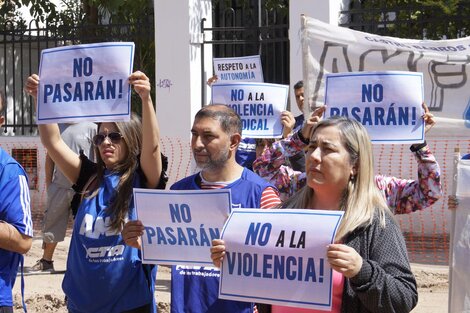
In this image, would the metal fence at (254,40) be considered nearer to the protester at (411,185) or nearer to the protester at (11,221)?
the protester at (411,185)

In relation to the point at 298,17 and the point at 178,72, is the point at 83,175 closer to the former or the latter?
the point at 298,17

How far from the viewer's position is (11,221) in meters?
4.09

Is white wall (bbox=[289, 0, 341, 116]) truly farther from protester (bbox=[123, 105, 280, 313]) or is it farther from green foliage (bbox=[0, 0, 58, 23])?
protester (bbox=[123, 105, 280, 313])

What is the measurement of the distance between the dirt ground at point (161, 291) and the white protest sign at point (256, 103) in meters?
1.67

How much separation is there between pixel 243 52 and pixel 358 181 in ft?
31.9

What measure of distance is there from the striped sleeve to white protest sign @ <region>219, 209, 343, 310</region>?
1.84ft

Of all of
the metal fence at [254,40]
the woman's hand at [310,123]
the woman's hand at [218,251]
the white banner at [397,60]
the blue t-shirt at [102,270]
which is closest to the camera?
the woman's hand at [218,251]

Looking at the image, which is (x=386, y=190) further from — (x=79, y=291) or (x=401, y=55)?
(x=401, y=55)

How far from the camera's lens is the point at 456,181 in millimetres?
6246

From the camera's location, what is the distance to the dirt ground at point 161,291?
834 centimetres

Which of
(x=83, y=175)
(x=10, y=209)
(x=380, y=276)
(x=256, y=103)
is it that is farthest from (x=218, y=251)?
(x=256, y=103)

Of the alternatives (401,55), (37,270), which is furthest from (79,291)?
(37,270)

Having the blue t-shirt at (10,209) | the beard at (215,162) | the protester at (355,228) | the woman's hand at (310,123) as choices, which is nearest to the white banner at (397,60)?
the woman's hand at (310,123)

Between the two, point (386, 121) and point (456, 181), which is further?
point (456, 181)
